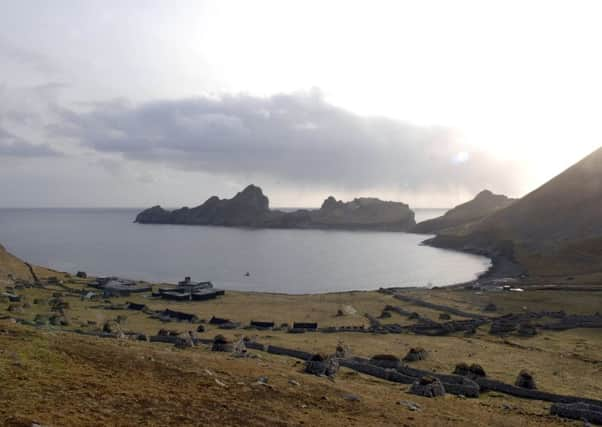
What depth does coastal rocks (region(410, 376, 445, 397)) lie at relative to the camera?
24.8m

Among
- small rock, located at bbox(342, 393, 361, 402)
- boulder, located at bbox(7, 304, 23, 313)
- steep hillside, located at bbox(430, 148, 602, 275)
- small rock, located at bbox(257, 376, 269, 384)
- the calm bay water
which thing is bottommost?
the calm bay water

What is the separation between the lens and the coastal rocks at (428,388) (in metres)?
24.8

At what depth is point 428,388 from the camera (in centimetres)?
2497

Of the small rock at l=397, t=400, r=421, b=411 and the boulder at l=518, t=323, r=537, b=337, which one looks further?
the boulder at l=518, t=323, r=537, b=337

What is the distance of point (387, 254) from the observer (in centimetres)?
19762

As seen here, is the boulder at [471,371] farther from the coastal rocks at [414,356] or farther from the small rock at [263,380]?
the small rock at [263,380]

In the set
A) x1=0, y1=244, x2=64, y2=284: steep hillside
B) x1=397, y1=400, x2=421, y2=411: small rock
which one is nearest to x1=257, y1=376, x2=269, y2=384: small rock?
x1=397, y1=400, x2=421, y2=411: small rock

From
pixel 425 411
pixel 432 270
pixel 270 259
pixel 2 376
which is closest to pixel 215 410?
pixel 2 376

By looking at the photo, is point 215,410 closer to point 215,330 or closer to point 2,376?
point 2,376

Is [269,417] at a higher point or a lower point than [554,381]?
higher

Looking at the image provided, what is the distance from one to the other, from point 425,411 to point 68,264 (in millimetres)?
148426

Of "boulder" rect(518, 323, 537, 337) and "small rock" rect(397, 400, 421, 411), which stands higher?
"small rock" rect(397, 400, 421, 411)

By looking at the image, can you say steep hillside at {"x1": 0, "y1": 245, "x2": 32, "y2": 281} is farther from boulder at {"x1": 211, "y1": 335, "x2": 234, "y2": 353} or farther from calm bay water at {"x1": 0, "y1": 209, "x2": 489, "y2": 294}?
boulder at {"x1": 211, "y1": 335, "x2": 234, "y2": 353}

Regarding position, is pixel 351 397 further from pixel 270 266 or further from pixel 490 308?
pixel 270 266
